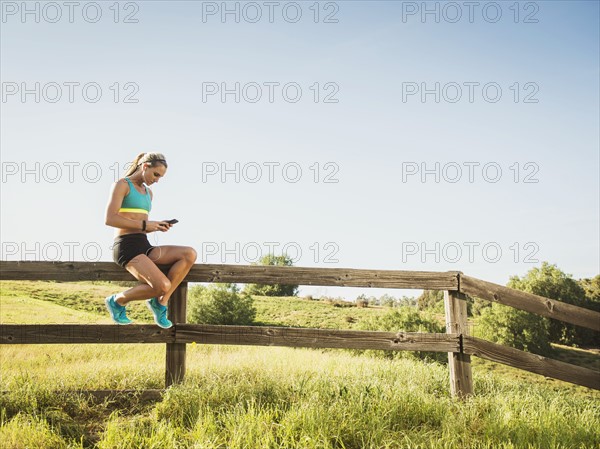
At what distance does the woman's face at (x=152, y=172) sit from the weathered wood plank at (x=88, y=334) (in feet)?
5.18

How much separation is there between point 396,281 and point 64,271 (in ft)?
12.2

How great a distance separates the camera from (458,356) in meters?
4.96

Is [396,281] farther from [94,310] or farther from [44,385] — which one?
Result: [94,310]

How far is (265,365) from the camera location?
6.04 metres

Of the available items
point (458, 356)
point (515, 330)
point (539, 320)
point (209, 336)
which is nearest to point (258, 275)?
point (209, 336)

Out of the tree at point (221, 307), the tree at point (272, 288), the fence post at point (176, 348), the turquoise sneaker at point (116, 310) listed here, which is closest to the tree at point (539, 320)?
the tree at point (272, 288)

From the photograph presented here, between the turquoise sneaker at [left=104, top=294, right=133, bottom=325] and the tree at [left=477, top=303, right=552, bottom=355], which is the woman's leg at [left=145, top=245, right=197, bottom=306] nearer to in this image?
the turquoise sneaker at [left=104, top=294, right=133, bottom=325]

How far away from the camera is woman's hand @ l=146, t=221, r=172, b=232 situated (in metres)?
4.31

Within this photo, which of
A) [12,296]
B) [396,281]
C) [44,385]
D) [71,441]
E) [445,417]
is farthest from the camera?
[12,296]

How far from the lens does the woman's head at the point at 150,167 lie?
4.48 meters

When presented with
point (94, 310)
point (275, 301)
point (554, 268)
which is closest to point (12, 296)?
point (94, 310)

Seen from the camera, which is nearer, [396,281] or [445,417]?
[445,417]

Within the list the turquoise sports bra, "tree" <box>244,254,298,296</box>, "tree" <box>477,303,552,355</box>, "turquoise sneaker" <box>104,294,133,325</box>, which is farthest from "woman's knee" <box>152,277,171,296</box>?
"tree" <box>477,303,552,355</box>

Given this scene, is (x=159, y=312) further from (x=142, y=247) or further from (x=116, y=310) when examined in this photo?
(x=142, y=247)
